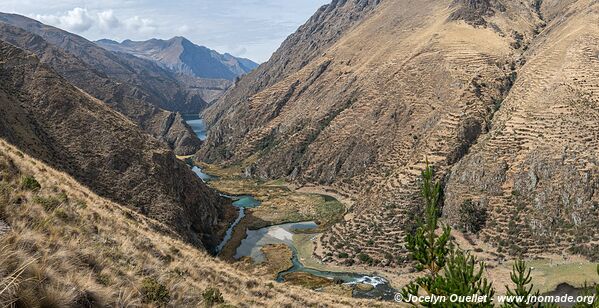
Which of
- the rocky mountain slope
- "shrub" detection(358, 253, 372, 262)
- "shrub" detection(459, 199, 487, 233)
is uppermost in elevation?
the rocky mountain slope

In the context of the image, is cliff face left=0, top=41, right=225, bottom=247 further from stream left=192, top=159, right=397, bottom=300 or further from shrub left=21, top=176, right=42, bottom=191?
shrub left=21, top=176, right=42, bottom=191

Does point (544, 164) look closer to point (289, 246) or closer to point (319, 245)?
point (319, 245)

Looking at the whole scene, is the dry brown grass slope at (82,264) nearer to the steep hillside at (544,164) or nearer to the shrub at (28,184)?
the shrub at (28,184)

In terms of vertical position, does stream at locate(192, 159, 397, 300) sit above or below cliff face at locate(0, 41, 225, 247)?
below

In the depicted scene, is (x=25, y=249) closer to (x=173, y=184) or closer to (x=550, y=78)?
(x=173, y=184)

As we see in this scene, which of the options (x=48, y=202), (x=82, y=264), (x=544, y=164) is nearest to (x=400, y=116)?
(x=544, y=164)

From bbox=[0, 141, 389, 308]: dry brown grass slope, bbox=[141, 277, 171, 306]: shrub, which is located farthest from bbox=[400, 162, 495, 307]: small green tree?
bbox=[0, 141, 389, 308]: dry brown grass slope

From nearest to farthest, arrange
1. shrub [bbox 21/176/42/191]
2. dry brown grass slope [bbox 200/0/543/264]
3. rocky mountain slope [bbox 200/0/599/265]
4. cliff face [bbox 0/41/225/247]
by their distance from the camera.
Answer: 1. shrub [bbox 21/176/42/191]
2. cliff face [bbox 0/41/225/247]
3. rocky mountain slope [bbox 200/0/599/265]
4. dry brown grass slope [bbox 200/0/543/264]

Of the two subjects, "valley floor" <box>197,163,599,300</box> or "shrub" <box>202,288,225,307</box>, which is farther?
"valley floor" <box>197,163,599,300</box>
